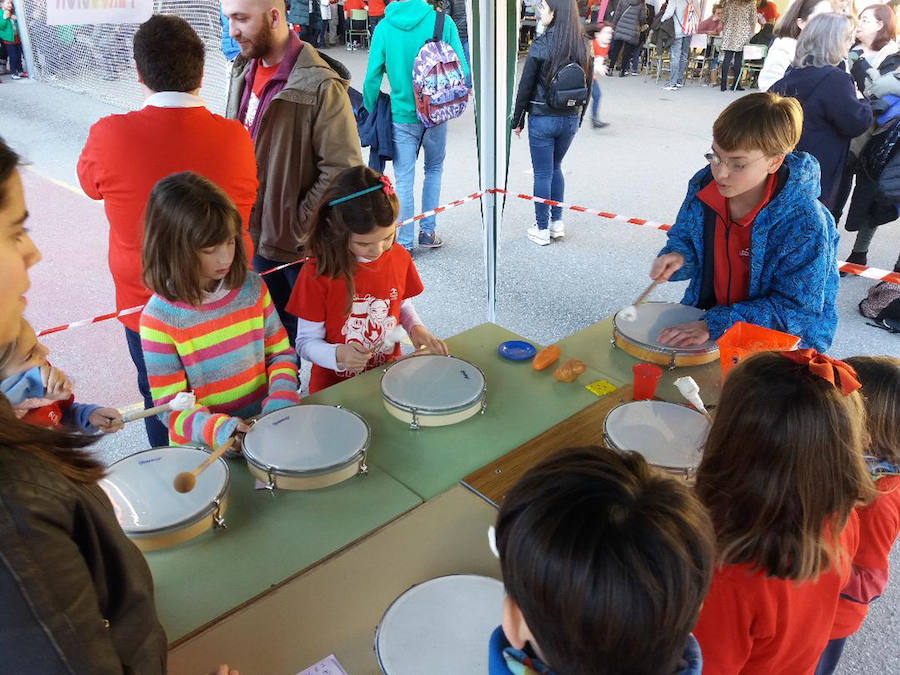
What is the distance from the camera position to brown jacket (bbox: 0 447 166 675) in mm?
645

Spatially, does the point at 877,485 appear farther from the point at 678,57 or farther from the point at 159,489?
the point at 678,57

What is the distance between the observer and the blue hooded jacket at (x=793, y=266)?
1.92m

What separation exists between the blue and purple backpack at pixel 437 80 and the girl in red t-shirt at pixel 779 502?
350cm

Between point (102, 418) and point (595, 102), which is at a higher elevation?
point (595, 102)

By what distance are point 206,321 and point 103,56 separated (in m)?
8.45

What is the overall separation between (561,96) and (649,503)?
13.6ft

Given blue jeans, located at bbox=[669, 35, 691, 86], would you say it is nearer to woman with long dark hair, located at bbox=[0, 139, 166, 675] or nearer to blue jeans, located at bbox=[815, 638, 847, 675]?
blue jeans, located at bbox=[815, 638, 847, 675]

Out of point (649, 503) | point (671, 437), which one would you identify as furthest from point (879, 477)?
point (649, 503)

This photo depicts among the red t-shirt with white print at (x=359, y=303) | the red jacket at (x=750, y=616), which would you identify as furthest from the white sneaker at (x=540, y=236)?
the red jacket at (x=750, y=616)

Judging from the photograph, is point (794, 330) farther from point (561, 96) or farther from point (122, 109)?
point (122, 109)

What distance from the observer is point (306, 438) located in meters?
1.53

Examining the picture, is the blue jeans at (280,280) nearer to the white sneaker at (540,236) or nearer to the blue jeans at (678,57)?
the white sneaker at (540,236)

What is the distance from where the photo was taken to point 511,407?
5.81ft

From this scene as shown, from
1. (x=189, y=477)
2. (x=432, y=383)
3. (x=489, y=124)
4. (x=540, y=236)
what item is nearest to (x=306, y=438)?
(x=189, y=477)
